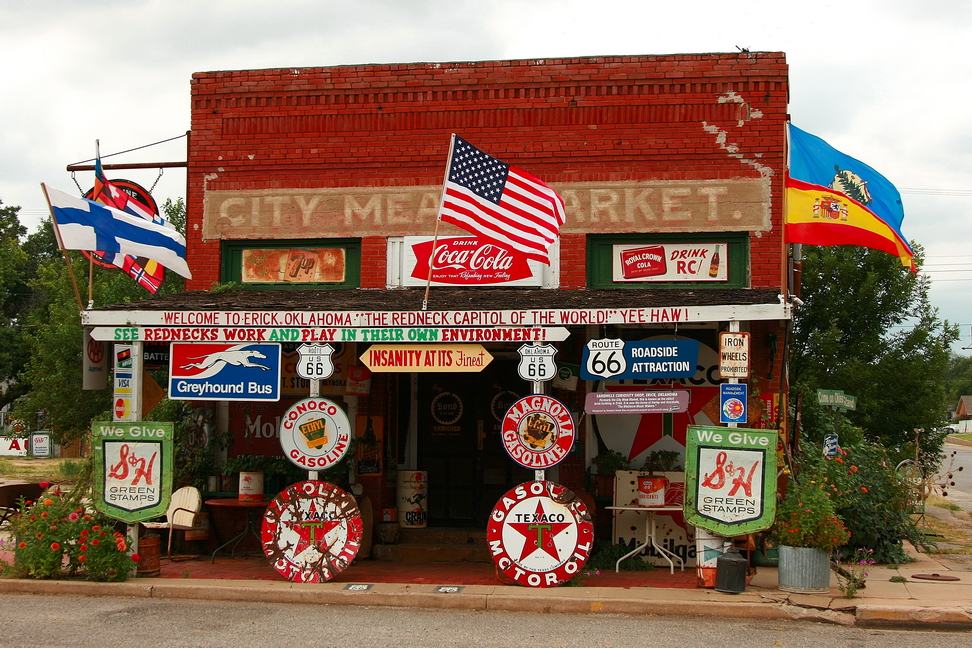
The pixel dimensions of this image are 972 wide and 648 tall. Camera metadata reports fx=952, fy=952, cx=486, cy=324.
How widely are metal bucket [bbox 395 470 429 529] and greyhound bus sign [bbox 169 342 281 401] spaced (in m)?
2.92

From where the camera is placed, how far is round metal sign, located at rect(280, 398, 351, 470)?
10258 mm

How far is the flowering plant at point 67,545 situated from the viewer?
10.0 metres

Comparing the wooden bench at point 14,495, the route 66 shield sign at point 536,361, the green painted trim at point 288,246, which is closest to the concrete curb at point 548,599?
the route 66 shield sign at point 536,361

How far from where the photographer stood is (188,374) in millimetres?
10391

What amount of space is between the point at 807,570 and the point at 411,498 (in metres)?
5.17

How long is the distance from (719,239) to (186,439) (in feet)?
24.7

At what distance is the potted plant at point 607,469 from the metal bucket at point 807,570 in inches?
107

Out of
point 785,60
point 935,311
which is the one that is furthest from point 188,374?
point 935,311

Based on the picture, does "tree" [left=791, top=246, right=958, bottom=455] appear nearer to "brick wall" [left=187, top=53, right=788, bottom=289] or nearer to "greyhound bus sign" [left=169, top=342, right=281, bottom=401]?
"brick wall" [left=187, top=53, right=788, bottom=289]

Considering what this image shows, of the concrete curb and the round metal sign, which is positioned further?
the round metal sign

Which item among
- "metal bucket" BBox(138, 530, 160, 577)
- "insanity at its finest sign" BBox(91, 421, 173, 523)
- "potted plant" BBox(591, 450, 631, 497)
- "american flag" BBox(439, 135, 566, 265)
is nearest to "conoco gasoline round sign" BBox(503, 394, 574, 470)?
"american flag" BBox(439, 135, 566, 265)

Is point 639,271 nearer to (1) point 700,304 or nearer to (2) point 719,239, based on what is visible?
(2) point 719,239

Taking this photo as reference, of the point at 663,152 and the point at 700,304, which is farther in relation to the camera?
the point at 663,152

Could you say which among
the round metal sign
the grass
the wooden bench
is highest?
the round metal sign
